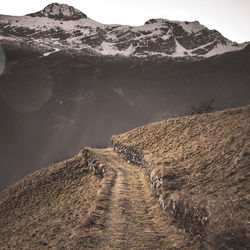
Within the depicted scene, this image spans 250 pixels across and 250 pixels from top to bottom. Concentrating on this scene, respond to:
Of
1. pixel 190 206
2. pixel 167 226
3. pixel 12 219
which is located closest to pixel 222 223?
pixel 190 206

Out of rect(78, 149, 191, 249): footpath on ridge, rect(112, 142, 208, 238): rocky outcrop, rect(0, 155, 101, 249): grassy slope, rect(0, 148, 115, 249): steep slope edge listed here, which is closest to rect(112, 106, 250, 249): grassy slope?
rect(112, 142, 208, 238): rocky outcrop

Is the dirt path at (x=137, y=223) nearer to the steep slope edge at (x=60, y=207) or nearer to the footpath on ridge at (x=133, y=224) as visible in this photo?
the footpath on ridge at (x=133, y=224)

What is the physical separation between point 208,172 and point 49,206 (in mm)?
14999

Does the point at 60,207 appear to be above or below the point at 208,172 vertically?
below

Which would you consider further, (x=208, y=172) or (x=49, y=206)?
(x=49, y=206)

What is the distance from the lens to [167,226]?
33.1ft

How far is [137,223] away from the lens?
10.8 m

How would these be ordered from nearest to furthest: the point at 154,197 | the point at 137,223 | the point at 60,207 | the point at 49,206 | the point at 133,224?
1. the point at 133,224
2. the point at 137,223
3. the point at 154,197
4. the point at 60,207
5. the point at 49,206

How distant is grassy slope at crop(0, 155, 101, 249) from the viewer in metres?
12.4

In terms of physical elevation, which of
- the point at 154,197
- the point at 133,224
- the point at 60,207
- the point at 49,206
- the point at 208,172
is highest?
the point at 208,172

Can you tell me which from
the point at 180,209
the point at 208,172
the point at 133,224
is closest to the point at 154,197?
the point at 133,224

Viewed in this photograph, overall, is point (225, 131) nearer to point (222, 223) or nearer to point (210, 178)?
point (210, 178)

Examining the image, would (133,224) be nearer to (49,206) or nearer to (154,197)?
(154,197)

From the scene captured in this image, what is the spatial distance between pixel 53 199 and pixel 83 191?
386 centimetres
